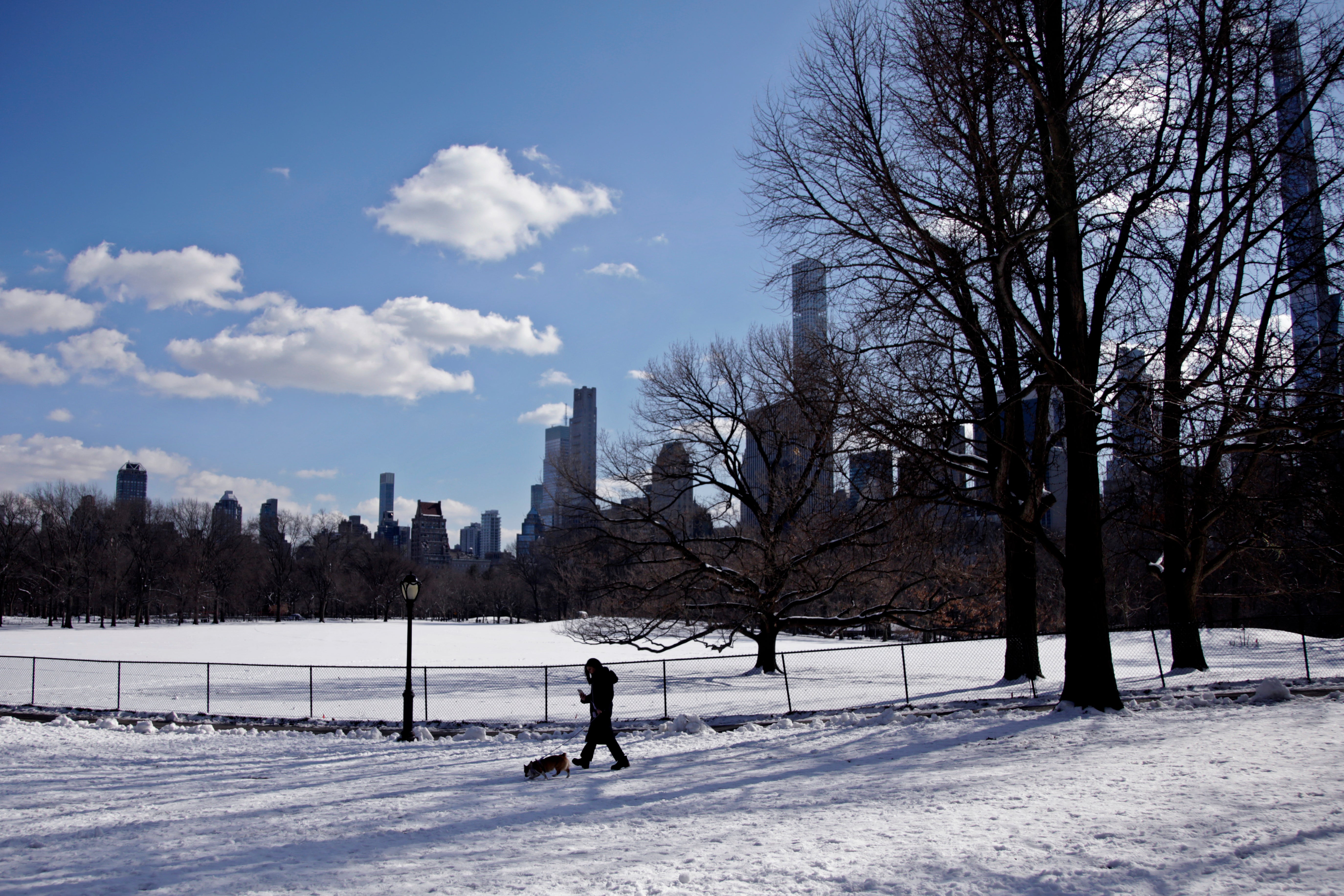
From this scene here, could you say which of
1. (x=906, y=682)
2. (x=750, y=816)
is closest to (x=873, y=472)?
(x=906, y=682)

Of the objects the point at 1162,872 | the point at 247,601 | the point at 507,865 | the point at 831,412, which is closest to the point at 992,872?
the point at 1162,872

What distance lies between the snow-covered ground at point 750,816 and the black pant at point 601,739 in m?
0.29

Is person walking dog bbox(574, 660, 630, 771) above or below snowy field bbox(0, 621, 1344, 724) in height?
above

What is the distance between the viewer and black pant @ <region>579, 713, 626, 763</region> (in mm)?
10992

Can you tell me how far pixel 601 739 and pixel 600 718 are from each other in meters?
0.29

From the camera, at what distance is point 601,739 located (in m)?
11.0

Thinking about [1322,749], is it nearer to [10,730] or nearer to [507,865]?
[507,865]

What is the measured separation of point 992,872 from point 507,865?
152 inches

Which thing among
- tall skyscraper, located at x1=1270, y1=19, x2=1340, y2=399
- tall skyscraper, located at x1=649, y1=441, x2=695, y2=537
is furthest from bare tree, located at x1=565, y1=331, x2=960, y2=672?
tall skyscraper, located at x1=1270, y1=19, x2=1340, y2=399

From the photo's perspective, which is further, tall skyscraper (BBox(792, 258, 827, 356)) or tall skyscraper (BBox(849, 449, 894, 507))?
tall skyscraper (BBox(849, 449, 894, 507))

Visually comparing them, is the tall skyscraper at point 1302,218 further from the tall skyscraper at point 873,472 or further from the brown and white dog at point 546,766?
the brown and white dog at point 546,766

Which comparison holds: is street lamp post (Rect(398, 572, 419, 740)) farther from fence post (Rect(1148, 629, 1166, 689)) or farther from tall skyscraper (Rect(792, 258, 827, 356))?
fence post (Rect(1148, 629, 1166, 689))

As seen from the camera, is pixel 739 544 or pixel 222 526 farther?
pixel 222 526

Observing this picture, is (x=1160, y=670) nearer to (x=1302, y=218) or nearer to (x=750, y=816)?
(x=1302, y=218)
